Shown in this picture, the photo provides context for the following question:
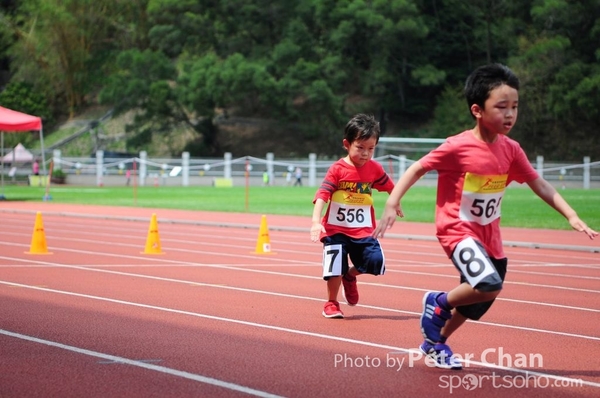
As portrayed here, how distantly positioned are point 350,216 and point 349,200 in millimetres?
144

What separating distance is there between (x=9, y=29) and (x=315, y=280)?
7504 cm

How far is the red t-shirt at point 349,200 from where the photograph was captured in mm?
9055

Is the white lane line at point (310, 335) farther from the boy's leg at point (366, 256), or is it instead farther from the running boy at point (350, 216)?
the boy's leg at point (366, 256)

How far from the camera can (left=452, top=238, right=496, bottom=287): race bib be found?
20.2 feet

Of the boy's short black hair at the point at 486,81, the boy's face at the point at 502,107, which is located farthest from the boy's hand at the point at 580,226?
the boy's short black hair at the point at 486,81

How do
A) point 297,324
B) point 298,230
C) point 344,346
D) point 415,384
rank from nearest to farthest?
point 415,384 < point 344,346 < point 297,324 < point 298,230

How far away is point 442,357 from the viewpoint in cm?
665

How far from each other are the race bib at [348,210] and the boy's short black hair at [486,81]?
2.77 metres

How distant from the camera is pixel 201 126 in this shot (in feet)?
238

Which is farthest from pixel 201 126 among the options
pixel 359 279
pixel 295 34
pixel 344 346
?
pixel 344 346

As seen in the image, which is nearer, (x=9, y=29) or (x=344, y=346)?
(x=344, y=346)

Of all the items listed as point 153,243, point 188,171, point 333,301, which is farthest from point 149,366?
point 188,171

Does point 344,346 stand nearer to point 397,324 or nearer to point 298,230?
point 397,324

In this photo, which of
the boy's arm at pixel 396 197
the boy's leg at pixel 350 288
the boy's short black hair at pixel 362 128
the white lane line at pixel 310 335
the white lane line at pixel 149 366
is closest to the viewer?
the white lane line at pixel 149 366
